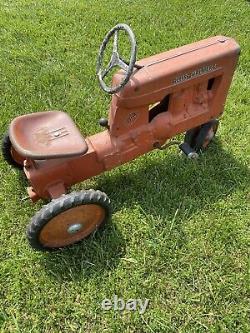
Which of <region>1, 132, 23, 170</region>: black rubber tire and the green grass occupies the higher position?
<region>1, 132, 23, 170</region>: black rubber tire

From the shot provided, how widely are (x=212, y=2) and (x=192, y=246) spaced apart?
3427 mm

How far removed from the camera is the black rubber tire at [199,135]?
311cm

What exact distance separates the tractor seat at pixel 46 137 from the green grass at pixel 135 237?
0.57 m

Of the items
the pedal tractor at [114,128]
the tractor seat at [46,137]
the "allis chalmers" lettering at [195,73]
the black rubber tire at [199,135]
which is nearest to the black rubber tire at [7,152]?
the pedal tractor at [114,128]

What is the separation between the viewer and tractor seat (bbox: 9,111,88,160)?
7.84 ft

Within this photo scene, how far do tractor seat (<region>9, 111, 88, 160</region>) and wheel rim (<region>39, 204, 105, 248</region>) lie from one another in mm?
344

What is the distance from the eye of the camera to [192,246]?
8.98 ft

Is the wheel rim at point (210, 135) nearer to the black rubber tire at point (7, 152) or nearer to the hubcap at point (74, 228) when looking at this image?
the hubcap at point (74, 228)

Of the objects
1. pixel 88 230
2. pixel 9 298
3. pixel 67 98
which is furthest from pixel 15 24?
pixel 9 298

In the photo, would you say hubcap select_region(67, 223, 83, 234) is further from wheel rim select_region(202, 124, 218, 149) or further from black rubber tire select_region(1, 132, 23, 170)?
wheel rim select_region(202, 124, 218, 149)

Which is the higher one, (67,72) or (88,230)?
(67,72)

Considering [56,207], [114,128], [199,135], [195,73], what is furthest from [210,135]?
[56,207]

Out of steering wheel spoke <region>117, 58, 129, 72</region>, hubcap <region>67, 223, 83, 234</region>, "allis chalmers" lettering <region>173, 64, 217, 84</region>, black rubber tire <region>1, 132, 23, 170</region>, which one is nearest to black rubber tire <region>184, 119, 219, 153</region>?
"allis chalmers" lettering <region>173, 64, 217, 84</region>

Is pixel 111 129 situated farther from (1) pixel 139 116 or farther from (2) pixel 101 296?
(2) pixel 101 296
